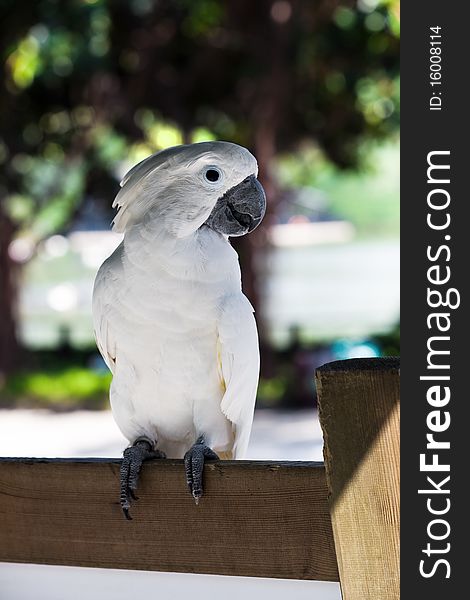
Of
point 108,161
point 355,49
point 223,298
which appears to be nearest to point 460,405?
point 223,298

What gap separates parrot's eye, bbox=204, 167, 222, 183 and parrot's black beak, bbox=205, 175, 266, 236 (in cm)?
4

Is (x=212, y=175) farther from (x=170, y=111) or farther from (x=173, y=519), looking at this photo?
(x=170, y=111)

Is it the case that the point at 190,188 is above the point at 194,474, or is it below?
above

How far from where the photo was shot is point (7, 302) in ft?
24.2

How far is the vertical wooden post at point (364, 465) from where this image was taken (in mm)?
808

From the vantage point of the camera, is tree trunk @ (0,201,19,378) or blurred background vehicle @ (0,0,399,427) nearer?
blurred background vehicle @ (0,0,399,427)

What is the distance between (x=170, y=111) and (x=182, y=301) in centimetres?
556

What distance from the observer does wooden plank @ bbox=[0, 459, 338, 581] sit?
0.97m

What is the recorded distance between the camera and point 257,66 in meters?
6.04

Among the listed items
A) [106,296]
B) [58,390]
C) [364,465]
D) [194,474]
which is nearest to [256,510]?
[194,474]

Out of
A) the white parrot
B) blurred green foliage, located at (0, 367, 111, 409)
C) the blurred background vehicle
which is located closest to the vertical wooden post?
the white parrot

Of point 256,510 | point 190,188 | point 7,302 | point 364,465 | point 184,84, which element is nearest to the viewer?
point 364,465

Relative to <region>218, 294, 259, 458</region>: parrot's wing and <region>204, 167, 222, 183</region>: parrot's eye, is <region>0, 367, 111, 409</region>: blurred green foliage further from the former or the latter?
<region>204, 167, 222, 183</region>: parrot's eye

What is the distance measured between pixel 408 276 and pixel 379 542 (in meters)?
0.27
